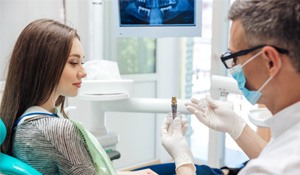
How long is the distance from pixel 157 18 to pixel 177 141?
85cm

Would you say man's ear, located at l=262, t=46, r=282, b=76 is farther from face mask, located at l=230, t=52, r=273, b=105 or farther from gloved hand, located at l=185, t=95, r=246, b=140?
gloved hand, located at l=185, t=95, r=246, b=140

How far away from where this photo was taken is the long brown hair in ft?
3.97

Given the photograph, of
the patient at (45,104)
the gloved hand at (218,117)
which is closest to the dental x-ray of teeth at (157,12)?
the gloved hand at (218,117)

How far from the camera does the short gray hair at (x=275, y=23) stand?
82cm

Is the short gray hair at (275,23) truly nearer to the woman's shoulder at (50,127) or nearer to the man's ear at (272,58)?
the man's ear at (272,58)

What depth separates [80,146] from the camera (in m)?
1.19

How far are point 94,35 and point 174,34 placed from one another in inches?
26.0

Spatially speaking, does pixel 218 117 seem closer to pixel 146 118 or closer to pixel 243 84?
pixel 243 84

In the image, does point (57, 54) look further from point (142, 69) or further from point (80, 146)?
point (142, 69)

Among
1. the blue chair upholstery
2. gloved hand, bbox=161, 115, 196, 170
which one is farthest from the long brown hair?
gloved hand, bbox=161, 115, 196, 170

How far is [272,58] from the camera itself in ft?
2.85

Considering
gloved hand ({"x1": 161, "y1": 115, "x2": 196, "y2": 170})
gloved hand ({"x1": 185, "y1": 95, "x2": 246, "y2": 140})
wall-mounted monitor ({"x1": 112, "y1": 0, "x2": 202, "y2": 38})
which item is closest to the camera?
gloved hand ({"x1": 161, "y1": 115, "x2": 196, "y2": 170})

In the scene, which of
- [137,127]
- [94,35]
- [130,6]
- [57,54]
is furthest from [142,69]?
[57,54]

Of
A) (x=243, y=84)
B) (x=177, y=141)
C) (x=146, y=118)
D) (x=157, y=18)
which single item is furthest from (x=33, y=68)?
(x=146, y=118)
